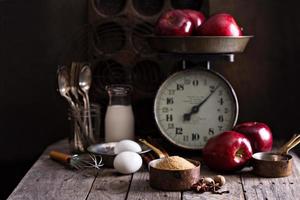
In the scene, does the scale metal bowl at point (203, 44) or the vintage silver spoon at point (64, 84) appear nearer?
the scale metal bowl at point (203, 44)

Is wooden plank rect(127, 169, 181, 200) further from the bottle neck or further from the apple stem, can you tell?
the bottle neck

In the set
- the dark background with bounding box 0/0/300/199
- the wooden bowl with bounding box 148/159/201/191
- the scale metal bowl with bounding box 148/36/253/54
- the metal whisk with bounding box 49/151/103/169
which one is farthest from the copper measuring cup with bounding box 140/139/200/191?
the dark background with bounding box 0/0/300/199

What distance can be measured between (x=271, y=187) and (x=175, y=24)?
0.51 meters

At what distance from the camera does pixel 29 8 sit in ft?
5.88

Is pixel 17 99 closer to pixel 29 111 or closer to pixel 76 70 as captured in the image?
pixel 29 111

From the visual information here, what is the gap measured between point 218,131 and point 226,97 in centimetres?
A: 10

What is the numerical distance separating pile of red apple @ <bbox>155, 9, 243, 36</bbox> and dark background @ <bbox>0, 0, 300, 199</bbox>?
Answer: 0.20 metres

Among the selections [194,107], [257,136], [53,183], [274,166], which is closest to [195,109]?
[194,107]

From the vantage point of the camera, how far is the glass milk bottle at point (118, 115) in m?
1.67

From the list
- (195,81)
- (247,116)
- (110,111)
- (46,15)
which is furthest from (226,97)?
(46,15)

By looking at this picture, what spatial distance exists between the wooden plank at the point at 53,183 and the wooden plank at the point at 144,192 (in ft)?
0.34

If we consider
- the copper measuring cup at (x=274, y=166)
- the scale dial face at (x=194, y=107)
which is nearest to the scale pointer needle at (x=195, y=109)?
the scale dial face at (x=194, y=107)

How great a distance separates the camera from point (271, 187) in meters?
Result: 1.33

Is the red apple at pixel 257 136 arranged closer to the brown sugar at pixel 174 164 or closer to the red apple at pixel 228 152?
the red apple at pixel 228 152
